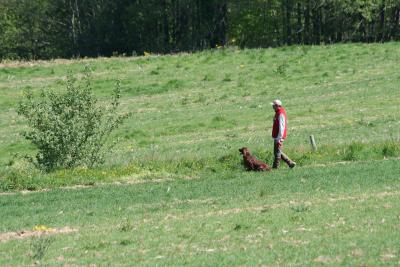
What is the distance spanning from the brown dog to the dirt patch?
7.61 m

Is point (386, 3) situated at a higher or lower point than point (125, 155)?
higher

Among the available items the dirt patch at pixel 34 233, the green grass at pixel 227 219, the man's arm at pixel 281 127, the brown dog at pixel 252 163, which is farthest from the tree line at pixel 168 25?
the dirt patch at pixel 34 233

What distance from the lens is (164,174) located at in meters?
23.2

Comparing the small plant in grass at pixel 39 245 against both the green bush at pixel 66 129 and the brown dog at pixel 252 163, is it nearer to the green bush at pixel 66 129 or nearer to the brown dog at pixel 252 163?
the green bush at pixel 66 129

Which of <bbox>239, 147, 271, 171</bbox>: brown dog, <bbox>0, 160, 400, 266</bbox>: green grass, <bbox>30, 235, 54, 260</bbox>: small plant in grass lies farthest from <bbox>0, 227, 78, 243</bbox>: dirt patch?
<bbox>239, 147, 271, 171</bbox>: brown dog

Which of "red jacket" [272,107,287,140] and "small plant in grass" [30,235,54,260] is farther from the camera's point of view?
"red jacket" [272,107,287,140]

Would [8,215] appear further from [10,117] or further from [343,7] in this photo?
[343,7]

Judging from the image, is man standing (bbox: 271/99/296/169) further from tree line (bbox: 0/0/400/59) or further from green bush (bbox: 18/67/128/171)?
tree line (bbox: 0/0/400/59)

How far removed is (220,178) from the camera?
72.6 feet

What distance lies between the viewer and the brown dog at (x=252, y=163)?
22875 millimetres

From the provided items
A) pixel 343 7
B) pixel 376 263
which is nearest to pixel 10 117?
pixel 376 263

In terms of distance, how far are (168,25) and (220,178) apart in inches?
2303

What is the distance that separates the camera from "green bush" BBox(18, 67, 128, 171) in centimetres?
2348

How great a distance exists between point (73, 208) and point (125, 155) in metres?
9.23
